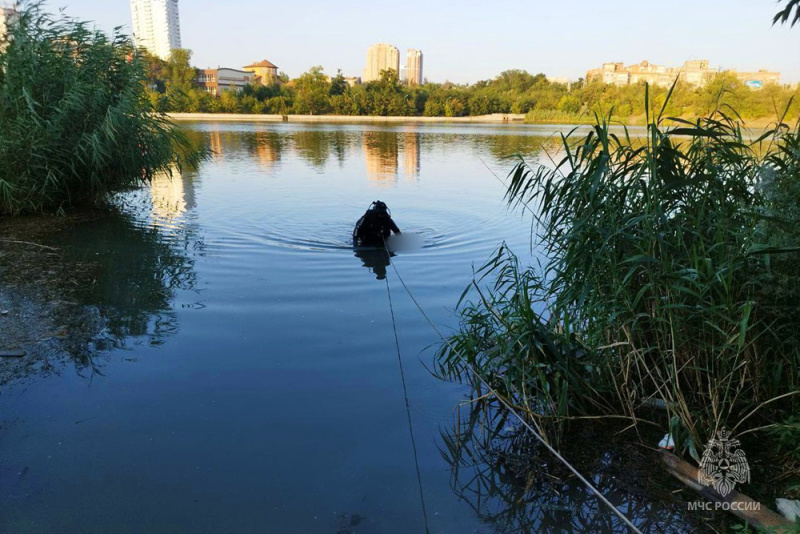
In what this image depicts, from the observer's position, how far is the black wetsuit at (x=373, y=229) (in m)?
8.09

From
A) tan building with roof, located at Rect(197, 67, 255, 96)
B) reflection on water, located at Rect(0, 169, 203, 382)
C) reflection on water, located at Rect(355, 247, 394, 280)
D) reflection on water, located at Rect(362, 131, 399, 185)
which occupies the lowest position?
reflection on water, located at Rect(355, 247, 394, 280)

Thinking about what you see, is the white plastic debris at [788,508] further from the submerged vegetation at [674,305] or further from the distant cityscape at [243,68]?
the distant cityscape at [243,68]

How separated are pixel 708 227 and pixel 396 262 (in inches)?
178

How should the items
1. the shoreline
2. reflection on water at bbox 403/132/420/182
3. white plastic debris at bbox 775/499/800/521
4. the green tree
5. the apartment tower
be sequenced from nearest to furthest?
white plastic debris at bbox 775/499/800/521
the apartment tower
reflection on water at bbox 403/132/420/182
the shoreline
the green tree

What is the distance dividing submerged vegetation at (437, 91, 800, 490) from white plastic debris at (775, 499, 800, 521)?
0.39 metres

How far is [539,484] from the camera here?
3.10 m

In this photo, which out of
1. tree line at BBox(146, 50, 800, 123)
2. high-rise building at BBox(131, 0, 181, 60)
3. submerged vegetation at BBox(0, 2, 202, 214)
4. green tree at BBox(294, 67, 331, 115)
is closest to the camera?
submerged vegetation at BBox(0, 2, 202, 214)

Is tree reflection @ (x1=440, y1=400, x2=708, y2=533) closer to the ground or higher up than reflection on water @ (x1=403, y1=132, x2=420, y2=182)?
closer to the ground

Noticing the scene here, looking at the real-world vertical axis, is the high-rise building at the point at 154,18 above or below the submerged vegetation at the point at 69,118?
above

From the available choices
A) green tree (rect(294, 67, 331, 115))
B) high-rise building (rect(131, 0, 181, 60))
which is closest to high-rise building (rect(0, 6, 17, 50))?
green tree (rect(294, 67, 331, 115))

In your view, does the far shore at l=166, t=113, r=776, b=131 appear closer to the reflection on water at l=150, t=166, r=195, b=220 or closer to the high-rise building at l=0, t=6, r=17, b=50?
the reflection on water at l=150, t=166, r=195, b=220

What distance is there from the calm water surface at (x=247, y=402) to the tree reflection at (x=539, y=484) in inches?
1.0

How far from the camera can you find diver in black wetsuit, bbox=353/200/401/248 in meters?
8.06

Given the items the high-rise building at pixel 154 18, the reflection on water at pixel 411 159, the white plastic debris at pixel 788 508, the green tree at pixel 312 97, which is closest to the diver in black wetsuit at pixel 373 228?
the white plastic debris at pixel 788 508
